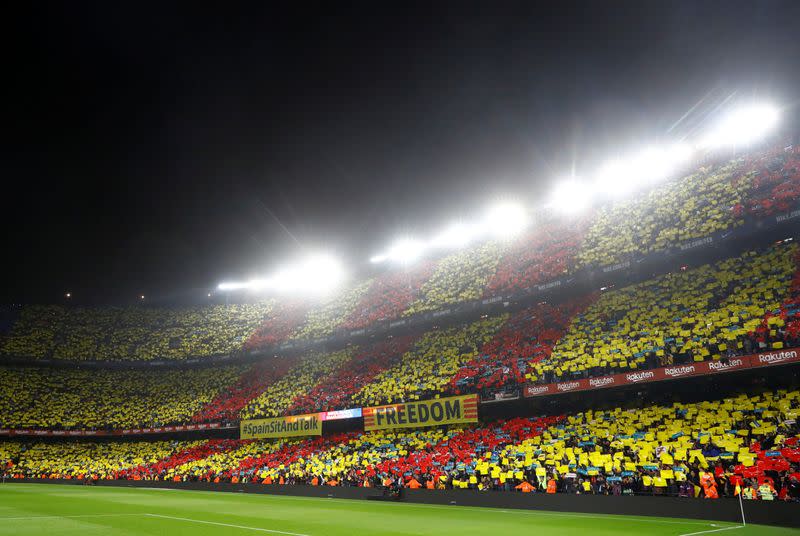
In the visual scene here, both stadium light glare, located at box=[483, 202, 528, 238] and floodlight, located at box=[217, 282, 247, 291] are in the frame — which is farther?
floodlight, located at box=[217, 282, 247, 291]

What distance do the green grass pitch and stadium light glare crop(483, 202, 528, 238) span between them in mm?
27203

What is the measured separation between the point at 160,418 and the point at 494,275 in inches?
1262

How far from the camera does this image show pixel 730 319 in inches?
835

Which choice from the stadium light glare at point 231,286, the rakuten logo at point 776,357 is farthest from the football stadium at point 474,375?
the stadium light glare at point 231,286

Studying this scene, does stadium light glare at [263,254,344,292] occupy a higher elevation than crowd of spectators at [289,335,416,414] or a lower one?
higher

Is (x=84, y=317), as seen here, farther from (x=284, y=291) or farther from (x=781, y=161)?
(x=781, y=161)

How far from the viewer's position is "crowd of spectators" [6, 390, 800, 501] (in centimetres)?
1588

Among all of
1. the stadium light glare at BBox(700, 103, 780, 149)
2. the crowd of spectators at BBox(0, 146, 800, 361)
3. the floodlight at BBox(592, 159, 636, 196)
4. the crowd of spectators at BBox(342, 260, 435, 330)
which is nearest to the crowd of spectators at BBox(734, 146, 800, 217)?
the crowd of spectators at BBox(0, 146, 800, 361)

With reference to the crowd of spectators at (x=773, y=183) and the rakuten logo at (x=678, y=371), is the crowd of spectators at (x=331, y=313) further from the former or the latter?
the crowd of spectators at (x=773, y=183)

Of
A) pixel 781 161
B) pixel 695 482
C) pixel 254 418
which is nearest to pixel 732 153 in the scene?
pixel 781 161

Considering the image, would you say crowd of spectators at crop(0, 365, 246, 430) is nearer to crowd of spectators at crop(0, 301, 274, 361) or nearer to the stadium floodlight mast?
crowd of spectators at crop(0, 301, 274, 361)

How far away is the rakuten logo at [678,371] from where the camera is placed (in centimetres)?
2042

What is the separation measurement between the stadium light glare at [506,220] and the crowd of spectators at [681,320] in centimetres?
1446

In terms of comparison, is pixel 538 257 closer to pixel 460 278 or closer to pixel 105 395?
pixel 460 278
